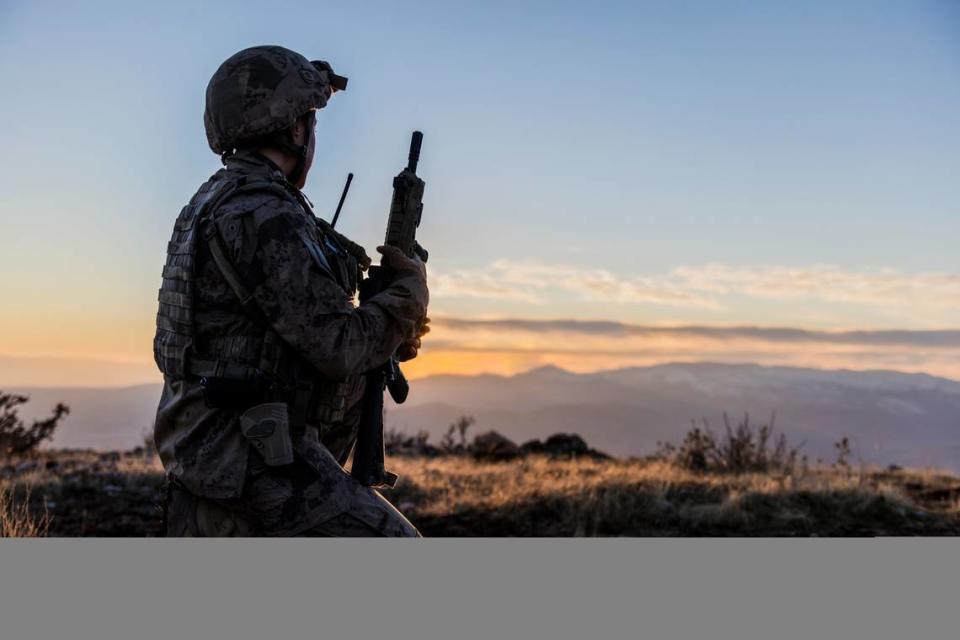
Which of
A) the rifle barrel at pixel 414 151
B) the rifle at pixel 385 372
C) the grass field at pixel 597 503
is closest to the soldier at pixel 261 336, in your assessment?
the rifle at pixel 385 372

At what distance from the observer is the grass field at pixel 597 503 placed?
995cm

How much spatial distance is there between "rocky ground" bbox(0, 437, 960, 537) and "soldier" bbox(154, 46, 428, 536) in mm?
6147

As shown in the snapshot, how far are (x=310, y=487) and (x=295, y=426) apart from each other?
0.78 ft

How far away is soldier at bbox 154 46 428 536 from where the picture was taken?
365 cm

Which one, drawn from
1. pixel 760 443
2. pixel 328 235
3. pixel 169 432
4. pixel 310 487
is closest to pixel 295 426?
pixel 310 487

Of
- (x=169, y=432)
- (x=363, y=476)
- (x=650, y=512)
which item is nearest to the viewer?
(x=169, y=432)

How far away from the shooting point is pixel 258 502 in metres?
3.71

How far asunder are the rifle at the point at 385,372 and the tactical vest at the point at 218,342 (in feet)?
1.30

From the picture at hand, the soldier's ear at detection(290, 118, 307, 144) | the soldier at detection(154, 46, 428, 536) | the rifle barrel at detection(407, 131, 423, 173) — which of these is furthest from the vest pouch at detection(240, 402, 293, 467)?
the rifle barrel at detection(407, 131, 423, 173)

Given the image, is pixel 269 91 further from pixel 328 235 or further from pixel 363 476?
pixel 363 476

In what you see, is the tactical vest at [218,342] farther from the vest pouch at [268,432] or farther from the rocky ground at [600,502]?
the rocky ground at [600,502]

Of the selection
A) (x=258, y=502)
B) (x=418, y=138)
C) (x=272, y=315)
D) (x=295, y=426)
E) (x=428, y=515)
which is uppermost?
(x=418, y=138)

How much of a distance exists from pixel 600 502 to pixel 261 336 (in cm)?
Answer: 715

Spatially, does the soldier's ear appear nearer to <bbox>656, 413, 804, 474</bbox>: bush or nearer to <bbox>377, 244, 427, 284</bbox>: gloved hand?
<bbox>377, 244, 427, 284</bbox>: gloved hand
